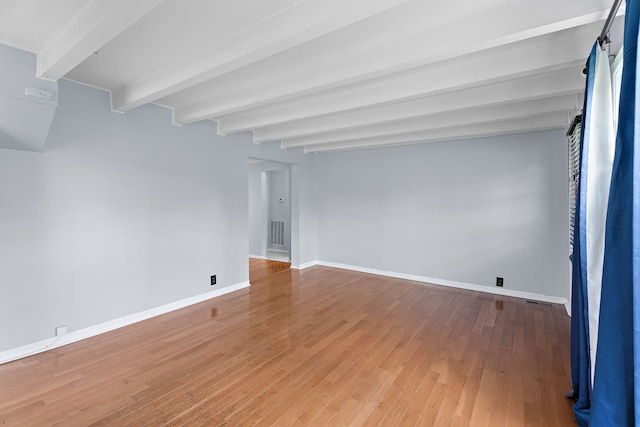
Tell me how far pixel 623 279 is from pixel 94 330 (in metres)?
4.10

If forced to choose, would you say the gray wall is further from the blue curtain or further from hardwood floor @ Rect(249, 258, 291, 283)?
the blue curtain

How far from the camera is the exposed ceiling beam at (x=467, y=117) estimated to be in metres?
3.15

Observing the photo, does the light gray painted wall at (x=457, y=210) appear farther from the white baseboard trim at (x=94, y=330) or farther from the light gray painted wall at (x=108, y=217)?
the white baseboard trim at (x=94, y=330)

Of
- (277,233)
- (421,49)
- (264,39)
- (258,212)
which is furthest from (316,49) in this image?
(277,233)

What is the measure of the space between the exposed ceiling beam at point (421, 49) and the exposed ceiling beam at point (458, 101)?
71 cm

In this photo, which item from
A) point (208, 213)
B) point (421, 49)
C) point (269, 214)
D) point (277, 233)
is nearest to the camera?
point (421, 49)

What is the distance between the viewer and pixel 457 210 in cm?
482

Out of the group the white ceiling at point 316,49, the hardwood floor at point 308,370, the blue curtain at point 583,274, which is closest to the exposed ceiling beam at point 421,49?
the white ceiling at point 316,49

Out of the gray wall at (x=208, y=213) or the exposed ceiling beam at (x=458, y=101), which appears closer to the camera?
Answer: the exposed ceiling beam at (x=458, y=101)

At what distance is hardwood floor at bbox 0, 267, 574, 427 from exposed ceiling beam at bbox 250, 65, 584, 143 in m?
2.37

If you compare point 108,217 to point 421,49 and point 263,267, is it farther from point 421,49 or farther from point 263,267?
point 263,267

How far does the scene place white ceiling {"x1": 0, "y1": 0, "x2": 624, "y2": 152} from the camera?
1.66 meters

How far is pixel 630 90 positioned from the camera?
1.14 metres

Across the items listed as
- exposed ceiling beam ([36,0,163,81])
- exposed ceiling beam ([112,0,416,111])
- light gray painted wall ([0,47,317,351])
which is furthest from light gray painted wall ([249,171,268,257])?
exposed ceiling beam ([36,0,163,81])
